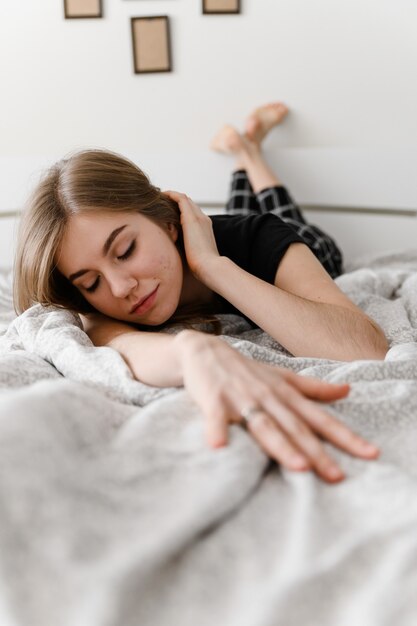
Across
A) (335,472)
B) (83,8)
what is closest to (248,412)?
(335,472)

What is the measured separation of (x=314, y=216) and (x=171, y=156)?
1.90 ft

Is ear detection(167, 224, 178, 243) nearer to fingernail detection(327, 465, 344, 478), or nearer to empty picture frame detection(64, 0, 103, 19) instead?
fingernail detection(327, 465, 344, 478)

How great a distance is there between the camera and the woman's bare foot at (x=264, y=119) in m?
2.47

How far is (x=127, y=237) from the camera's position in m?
1.39

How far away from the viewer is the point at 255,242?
161 centimetres

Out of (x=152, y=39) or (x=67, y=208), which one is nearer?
(x=67, y=208)

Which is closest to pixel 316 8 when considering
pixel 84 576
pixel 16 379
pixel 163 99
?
pixel 163 99

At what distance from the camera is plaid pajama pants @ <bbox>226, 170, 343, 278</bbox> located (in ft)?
7.25

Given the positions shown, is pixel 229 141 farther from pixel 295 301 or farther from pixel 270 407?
pixel 270 407

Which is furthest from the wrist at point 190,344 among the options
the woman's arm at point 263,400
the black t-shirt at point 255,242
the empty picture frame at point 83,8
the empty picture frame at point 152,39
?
the empty picture frame at point 83,8

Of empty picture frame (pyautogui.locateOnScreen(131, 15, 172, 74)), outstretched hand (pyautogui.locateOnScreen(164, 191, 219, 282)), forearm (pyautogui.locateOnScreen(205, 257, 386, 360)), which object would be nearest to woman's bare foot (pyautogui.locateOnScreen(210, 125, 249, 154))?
empty picture frame (pyautogui.locateOnScreen(131, 15, 172, 74))

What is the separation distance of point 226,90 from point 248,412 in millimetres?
1978

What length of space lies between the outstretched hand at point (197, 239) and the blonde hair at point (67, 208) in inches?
1.5

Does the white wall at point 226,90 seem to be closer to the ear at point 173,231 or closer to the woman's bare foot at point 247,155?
the woman's bare foot at point 247,155
